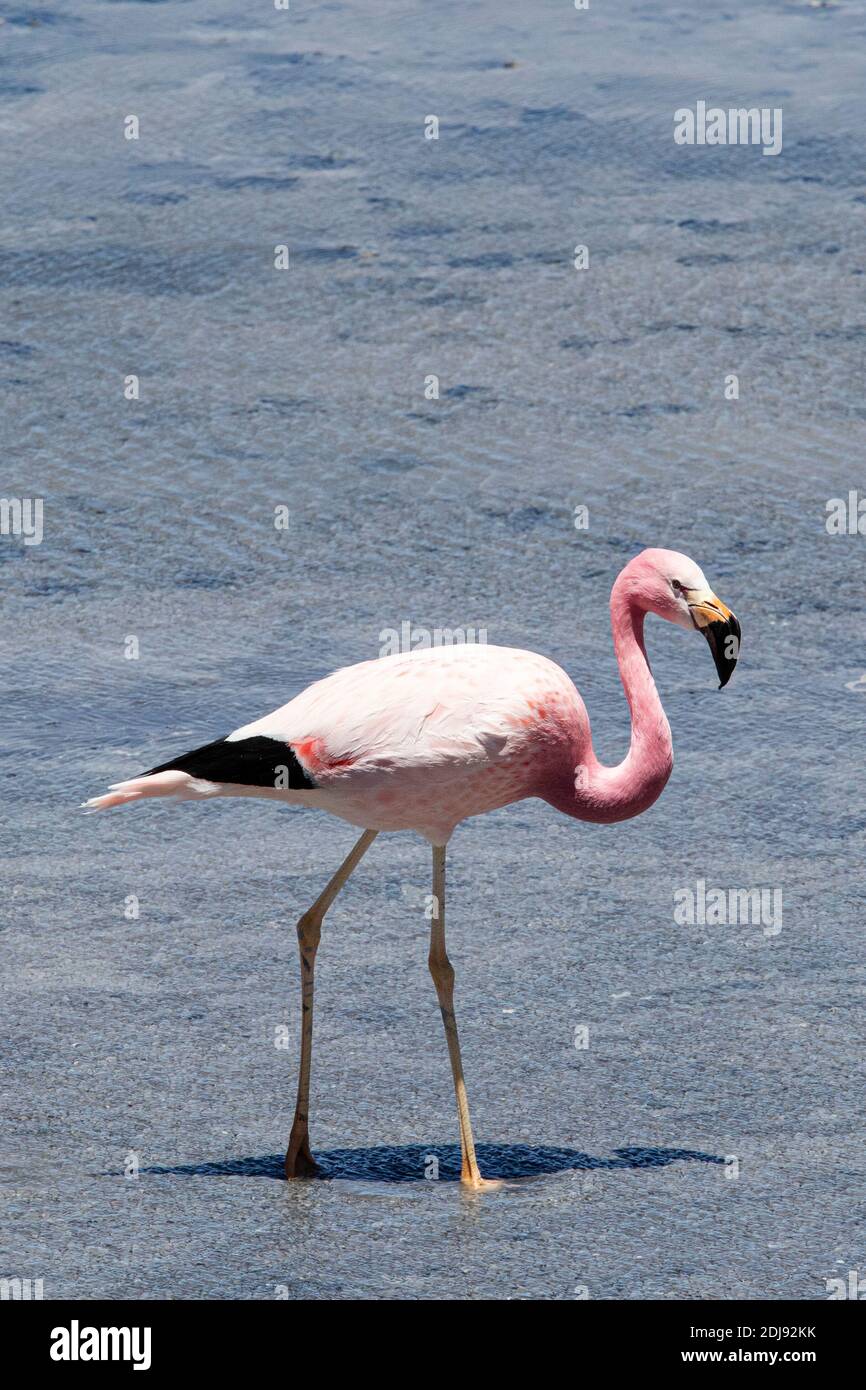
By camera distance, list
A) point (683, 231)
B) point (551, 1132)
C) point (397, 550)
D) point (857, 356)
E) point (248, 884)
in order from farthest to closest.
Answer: point (683, 231), point (857, 356), point (397, 550), point (248, 884), point (551, 1132)

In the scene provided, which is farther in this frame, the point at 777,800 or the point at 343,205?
the point at 343,205

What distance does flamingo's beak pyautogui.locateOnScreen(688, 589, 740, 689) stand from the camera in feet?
16.3

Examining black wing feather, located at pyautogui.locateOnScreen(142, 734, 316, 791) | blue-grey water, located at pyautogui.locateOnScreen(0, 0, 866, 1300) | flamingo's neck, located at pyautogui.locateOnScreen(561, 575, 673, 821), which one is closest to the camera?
blue-grey water, located at pyautogui.locateOnScreen(0, 0, 866, 1300)

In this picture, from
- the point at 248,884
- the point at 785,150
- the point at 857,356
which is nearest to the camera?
the point at 248,884

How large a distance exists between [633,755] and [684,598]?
41 centimetres

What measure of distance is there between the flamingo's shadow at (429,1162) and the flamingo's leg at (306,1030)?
47 millimetres

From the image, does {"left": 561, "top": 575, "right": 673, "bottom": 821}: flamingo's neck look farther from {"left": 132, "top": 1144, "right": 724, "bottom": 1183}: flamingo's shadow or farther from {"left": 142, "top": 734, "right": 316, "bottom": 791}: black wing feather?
{"left": 132, "top": 1144, "right": 724, "bottom": 1183}: flamingo's shadow

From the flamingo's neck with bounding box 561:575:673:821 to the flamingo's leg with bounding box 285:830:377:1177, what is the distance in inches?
22.2

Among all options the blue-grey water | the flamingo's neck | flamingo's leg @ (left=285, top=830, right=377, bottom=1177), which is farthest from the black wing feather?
the blue-grey water

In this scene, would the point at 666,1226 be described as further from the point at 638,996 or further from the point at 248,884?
the point at 248,884

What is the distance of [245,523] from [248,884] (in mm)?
2823

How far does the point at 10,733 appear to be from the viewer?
23.5 feet

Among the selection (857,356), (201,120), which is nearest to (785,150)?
(857,356)

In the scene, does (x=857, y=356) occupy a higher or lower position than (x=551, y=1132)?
higher
